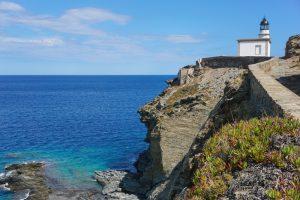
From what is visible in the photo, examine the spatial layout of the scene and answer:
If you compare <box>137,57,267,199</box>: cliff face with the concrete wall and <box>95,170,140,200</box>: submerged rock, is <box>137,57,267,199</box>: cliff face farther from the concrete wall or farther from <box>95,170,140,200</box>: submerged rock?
<box>95,170,140,200</box>: submerged rock

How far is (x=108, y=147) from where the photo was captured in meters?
63.4

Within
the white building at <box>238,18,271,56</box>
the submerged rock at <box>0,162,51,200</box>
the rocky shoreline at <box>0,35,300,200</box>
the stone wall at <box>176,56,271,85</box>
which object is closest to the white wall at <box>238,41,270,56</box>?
the white building at <box>238,18,271,56</box>

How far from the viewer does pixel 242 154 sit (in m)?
9.79

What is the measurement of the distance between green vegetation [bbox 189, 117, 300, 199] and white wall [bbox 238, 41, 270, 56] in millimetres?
45123

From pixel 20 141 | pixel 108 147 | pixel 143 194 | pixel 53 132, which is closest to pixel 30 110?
pixel 53 132

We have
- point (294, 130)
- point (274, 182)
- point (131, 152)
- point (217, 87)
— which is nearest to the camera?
point (274, 182)

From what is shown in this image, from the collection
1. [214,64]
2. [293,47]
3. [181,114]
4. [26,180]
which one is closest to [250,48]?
[214,64]

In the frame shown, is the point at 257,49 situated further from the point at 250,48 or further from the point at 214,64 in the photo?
the point at 214,64

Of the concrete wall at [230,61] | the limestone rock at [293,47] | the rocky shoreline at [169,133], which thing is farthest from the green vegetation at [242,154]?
the concrete wall at [230,61]

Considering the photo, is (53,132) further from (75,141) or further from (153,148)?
(153,148)

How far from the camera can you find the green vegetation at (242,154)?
902 centimetres

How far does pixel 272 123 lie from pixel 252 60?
100 feet

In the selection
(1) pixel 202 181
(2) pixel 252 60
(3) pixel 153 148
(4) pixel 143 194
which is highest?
(2) pixel 252 60

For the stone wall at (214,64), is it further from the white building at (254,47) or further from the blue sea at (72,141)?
the blue sea at (72,141)
